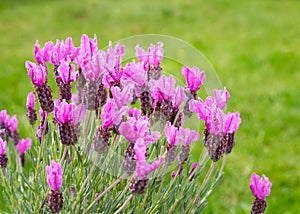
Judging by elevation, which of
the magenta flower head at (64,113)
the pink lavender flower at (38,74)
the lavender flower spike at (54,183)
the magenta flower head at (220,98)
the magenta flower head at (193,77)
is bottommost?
the lavender flower spike at (54,183)

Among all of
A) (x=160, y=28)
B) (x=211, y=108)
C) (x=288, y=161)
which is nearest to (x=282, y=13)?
(x=160, y=28)

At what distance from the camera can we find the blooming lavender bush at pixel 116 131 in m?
1.23

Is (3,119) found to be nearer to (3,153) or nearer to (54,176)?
(3,153)

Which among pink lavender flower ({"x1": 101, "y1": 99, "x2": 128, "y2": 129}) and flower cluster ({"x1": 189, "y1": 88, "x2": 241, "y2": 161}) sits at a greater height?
flower cluster ({"x1": 189, "y1": 88, "x2": 241, "y2": 161})

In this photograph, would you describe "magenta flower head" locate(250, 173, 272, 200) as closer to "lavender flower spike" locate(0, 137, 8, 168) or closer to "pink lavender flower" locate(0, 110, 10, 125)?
"lavender flower spike" locate(0, 137, 8, 168)

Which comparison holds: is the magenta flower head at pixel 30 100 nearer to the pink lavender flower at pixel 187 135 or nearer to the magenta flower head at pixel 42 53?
the magenta flower head at pixel 42 53

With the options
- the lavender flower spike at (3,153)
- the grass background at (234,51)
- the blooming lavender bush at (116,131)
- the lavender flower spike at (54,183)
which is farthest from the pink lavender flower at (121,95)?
the grass background at (234,51)

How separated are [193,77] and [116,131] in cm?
30

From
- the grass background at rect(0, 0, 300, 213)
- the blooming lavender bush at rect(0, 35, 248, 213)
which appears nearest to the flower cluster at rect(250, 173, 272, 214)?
the blooming lavender bush at rect(0, 35, 248, 213)

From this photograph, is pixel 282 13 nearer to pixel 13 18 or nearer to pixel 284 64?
pixel 284 64

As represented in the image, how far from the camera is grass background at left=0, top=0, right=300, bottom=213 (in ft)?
10.8

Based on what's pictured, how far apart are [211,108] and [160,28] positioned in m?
6.51

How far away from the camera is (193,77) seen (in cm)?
147

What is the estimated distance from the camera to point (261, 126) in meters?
4.05
